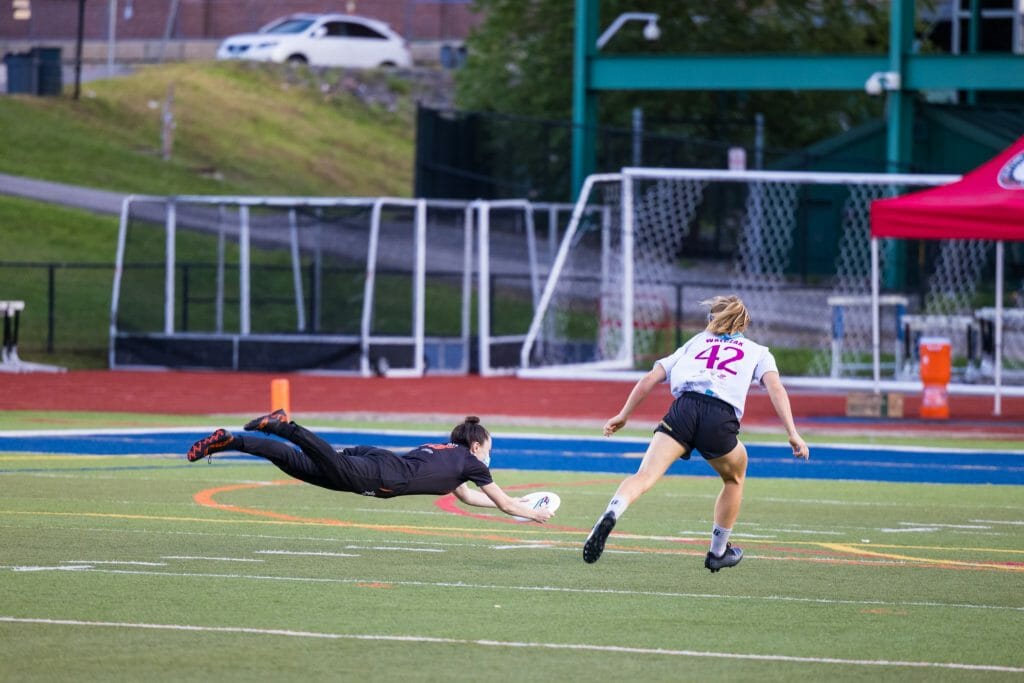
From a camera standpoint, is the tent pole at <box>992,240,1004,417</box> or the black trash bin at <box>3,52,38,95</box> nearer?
the tent pole at <box>992,240,1004,417</box>

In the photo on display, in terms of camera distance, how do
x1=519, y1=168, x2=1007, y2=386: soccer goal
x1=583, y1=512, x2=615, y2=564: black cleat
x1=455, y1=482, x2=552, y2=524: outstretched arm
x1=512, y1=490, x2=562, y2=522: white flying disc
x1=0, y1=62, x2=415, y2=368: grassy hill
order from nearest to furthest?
x1=583, y1=512, x2=615, y2=564: black cleat → x1=455, y1=482, x2=552, y2=524: outstretched arm → x1=512, y1=490, x2=562, y2=522: white flying disc → x1=519, y1=168, x2=1007, y2=386: soccer goal → x1=0, y1=62, x2=415, y2=368: grassy hill

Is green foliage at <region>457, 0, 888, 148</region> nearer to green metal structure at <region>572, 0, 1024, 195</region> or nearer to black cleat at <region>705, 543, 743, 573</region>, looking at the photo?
green metal structure at <region>572, 0, 1024, 195</region>

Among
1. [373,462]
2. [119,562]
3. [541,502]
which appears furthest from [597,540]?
[119,562]

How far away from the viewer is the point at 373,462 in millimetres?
11586

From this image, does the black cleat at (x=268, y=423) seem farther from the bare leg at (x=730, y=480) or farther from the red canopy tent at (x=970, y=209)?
the red canopy tent at (x=970, y=209)

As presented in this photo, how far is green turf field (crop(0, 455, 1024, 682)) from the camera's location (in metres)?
8.63

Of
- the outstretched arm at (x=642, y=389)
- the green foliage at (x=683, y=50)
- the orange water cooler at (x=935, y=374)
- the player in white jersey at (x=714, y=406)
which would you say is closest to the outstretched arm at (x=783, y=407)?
the player in white jersey at (x=714, y=406)

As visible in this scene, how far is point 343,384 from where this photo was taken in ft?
100

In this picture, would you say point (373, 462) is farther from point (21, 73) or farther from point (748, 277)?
point (21, 73)

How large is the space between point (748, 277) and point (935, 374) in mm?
12668

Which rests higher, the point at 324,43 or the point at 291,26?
the point at 291,26

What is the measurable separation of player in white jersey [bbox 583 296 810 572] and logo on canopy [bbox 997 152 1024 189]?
38.7 ft

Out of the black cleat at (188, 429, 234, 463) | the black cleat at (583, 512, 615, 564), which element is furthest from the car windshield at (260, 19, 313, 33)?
the black cleat at (583, 512, 615, 564)

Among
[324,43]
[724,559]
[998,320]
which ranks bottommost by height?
[724,559]
